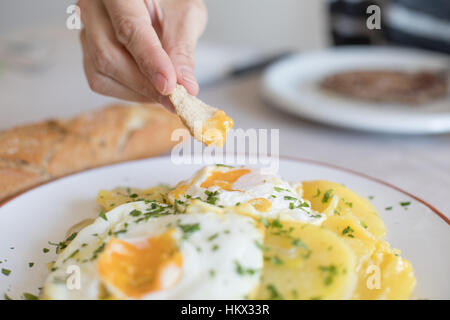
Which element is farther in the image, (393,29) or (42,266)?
(393,29)

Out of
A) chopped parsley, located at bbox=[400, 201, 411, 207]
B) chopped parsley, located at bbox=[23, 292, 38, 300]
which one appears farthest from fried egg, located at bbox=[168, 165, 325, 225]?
chopped parsley, located at bbox=[23, 292, 38, 300]

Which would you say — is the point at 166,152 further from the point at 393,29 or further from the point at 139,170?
the point at 393,29

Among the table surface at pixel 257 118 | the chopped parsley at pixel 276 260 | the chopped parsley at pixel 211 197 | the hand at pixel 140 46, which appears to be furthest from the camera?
the table surface at pixel 257 118

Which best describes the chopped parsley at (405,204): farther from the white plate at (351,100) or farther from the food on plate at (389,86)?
the food on plate at (389,86)

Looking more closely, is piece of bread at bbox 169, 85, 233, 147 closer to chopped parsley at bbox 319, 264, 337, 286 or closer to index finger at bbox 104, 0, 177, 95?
index finger at bbox 104, 0, 177, 95

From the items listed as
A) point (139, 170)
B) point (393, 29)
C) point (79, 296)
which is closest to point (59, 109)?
point (139, 170)

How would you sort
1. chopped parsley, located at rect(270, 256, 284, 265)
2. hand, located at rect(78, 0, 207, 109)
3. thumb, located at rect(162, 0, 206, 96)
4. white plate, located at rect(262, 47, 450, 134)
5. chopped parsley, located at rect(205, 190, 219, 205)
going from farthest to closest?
white plate, located at rect(262, 47, 450, 134) → thumb, located at rect(162, 0, 206, 96) → hand, located at rect(78, 0, 207, 109) → chopped parsley, located at rect(205, 190, 219, 205) → chopped parsley, located at rect(270, 256, 284, 265)

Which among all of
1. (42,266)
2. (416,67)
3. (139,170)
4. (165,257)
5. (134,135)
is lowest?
(42,266)

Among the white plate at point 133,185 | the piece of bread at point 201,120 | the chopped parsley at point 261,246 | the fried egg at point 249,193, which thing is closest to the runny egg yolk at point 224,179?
the fried egg at point 249,193
